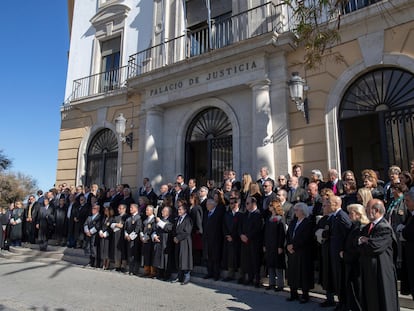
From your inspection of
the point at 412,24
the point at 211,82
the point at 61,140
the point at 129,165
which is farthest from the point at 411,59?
the point at 61,140

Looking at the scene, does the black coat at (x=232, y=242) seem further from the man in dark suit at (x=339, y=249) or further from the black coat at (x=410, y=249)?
the black coat at (x=410, y=249)

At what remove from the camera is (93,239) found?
904 cm

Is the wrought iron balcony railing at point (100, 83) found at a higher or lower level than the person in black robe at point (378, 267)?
higher

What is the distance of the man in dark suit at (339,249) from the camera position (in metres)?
4.90

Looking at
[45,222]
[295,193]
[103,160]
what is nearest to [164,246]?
[295,193]

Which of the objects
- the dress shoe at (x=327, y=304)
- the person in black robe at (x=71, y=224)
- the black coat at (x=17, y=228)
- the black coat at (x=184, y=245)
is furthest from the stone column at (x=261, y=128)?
the black coat at (x=17, y=228)

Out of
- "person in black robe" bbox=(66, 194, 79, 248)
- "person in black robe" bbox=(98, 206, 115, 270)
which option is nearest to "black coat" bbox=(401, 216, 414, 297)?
"person in black robe" bbox=(98, 206, 115, 270)

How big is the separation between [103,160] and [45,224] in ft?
12.2

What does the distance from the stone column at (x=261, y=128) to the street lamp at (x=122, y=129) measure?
516 cm

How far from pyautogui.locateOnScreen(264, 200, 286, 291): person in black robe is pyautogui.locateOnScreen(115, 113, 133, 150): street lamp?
7777 millimetres

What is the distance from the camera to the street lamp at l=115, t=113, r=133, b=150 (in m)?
12.4

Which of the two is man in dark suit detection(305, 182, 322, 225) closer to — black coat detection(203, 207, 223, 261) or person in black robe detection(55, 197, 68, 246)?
black coat detection(203, 207, 223, 261)

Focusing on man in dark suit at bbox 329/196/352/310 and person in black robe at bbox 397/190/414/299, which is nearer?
Answer: person in black robe at bbox 397/190/414/299

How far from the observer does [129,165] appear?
12812 millimetres
